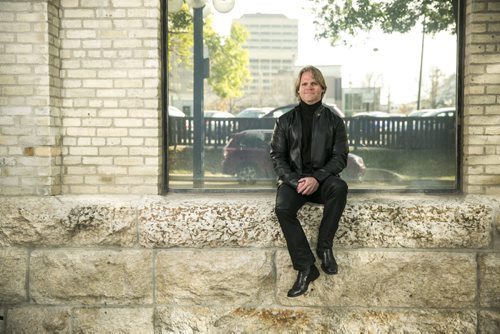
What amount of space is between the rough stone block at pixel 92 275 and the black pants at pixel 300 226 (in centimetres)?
121

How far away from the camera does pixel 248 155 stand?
5.25 m

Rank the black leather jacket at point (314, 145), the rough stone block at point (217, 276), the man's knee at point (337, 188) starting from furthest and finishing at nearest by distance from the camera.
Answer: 1. the rough stone block at point (217, 276)
2. the black leather jacket at point (314, 145)
3. the man's knee at point (337, 188)

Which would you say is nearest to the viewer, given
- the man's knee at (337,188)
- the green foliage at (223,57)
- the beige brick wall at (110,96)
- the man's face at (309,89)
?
the man's knee at (337,188)

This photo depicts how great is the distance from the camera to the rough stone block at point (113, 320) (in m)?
4.68

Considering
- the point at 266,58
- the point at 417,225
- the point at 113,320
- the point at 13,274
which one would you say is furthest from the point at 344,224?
the point at 13,274

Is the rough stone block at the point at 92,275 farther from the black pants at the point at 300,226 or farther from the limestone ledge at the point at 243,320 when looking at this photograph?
the black pants at the point at 300,226

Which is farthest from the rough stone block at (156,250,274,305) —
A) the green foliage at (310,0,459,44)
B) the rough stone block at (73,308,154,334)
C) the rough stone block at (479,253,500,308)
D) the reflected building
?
the green foliage at (310,0,459,44)

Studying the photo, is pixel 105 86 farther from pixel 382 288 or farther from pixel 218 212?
pixel 382 288

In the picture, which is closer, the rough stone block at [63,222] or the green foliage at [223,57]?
the rough stone block at [63,222]

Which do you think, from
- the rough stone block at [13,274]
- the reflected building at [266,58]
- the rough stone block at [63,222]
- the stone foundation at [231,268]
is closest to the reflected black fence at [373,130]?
the reflected building at [266,58]

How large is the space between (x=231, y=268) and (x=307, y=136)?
1217 millimetres

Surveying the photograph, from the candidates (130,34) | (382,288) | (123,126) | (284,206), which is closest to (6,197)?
(123,126)

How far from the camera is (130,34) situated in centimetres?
474

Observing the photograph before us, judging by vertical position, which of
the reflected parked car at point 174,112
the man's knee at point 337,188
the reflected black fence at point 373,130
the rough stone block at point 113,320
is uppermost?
the reflected parked car at point 174,112
